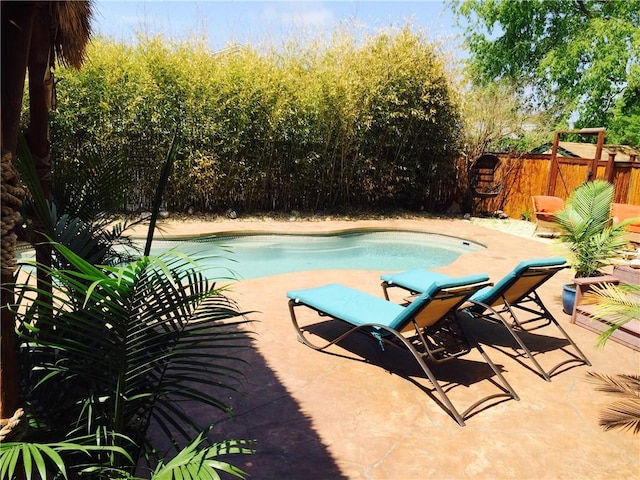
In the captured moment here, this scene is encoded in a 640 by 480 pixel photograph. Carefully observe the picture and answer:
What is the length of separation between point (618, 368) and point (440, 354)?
1441mm

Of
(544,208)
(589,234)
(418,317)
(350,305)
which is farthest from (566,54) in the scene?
(418,317)

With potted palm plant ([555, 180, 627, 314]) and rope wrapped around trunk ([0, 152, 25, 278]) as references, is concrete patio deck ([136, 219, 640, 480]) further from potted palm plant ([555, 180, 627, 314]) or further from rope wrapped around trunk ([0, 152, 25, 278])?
rope wrapped around trunk ([0, 152, 25, 278])

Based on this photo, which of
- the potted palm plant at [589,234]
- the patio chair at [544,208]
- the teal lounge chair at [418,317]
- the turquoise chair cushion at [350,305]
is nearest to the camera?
the teal lounge chair at [418,317]

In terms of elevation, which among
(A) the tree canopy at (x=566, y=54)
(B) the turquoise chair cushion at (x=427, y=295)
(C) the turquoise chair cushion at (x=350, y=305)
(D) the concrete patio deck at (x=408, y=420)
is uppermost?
(A) the tree canopy at (x=566, y=54)

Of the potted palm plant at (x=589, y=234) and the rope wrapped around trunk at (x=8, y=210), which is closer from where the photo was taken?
Answer: the rope wrapped around trunk at (x=8, y=210)

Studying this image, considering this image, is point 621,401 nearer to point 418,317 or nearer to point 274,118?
point 418,317

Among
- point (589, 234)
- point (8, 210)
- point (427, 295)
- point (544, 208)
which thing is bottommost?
point (427, 295)

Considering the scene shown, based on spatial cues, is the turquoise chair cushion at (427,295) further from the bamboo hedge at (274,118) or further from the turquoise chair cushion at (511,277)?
the bamboo hedge at (274,118)

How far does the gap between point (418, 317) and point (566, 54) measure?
1913 cm

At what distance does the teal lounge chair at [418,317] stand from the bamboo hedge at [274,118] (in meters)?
6.78

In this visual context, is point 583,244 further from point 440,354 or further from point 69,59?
point 69,59

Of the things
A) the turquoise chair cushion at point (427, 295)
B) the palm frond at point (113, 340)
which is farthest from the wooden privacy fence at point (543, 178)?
the palm frond at point (113, 340)

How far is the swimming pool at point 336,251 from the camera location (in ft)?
28.0

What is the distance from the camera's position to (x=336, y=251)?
970 cm
